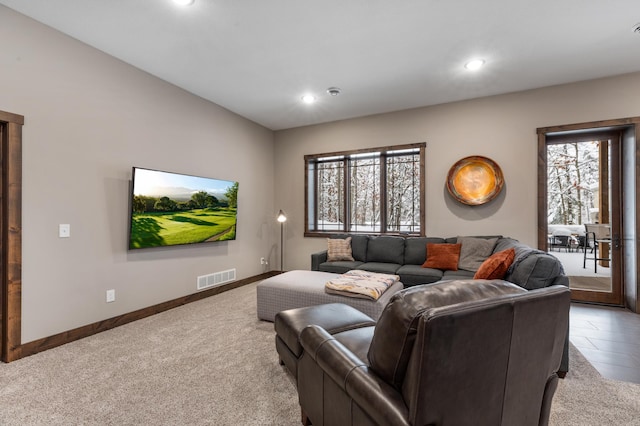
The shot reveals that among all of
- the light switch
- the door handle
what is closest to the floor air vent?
the light switch

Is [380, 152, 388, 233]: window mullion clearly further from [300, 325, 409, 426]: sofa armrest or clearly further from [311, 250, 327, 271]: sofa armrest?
[300, 325, 409, 426]: sofa armrest

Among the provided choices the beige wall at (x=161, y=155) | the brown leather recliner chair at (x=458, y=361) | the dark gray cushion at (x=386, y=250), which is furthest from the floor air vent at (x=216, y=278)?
the brown leather recliner chair at (x=458, y=361)

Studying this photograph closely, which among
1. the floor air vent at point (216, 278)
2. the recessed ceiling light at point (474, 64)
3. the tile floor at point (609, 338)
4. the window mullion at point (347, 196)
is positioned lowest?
the tile floor at point (609, 338)

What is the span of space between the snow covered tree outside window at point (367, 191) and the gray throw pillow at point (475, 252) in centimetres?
87

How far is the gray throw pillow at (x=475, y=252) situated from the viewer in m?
3.90

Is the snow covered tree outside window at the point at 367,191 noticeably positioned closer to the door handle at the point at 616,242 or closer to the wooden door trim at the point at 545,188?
the wooden door trim at the point at 545,188

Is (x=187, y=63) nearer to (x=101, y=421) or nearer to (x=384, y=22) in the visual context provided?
(x=384, y=22)

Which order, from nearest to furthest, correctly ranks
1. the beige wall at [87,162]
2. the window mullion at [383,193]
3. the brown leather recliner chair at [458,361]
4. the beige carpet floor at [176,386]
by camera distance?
the brown leather recliner chair at [458,361] → the beige carpet floor at [176,386] → the beige wall at [87,162] → the window mullion at [383,193]

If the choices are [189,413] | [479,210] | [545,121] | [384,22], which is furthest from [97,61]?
[545,121]

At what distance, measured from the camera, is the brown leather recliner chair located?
0.94 metres

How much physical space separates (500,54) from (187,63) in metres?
3.41

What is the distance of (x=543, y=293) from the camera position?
1133 millimetres

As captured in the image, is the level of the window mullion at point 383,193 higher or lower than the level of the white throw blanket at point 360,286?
higher

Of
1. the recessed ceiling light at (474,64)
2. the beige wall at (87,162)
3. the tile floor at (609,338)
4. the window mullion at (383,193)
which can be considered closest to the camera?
the tile floor at (609,338)
